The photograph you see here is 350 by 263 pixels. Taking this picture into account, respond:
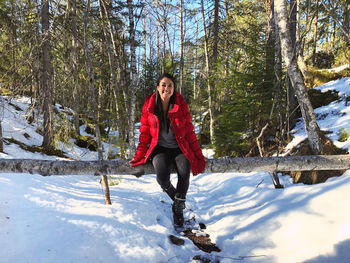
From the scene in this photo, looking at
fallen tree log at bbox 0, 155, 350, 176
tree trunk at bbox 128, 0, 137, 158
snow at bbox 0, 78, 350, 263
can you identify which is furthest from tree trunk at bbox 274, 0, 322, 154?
tree trunk at bbox 128, 0, 137, 158

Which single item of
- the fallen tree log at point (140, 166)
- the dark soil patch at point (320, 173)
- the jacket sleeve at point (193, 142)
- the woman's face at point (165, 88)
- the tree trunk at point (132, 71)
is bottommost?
the dark soil patch at point (320, 173)

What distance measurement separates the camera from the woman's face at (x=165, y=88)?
→ 9.17ft

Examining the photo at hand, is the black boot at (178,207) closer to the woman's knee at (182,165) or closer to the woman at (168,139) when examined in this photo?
the woman at (168,139)

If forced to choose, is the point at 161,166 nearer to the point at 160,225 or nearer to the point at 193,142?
the point at 193,142

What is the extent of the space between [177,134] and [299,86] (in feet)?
9.12

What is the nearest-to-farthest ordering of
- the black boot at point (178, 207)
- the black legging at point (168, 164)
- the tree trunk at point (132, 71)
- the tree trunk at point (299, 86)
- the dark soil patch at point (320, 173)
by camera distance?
the black legging at point (168, 164) < the black boot at point (178, 207) < the tree trunk at point (299, 86) < the dark soil patch at point (320, 173) < the tree trunk at point (132, 71)

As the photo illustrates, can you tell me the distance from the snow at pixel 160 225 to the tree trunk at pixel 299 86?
808mm

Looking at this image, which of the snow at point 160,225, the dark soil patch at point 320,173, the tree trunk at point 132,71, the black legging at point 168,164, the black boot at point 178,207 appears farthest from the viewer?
the tree trunk at point 132,71

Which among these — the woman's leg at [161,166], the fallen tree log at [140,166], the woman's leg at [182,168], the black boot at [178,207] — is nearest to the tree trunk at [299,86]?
the fallen tree log at [140,166]

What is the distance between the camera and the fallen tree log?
2602mm

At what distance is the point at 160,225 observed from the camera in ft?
12.3

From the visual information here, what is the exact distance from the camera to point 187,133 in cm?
281

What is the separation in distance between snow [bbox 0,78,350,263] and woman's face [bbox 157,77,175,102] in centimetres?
234

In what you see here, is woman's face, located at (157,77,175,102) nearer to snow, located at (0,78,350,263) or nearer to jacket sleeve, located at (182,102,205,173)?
jacket sleeve, located at (182,102,205,173)
